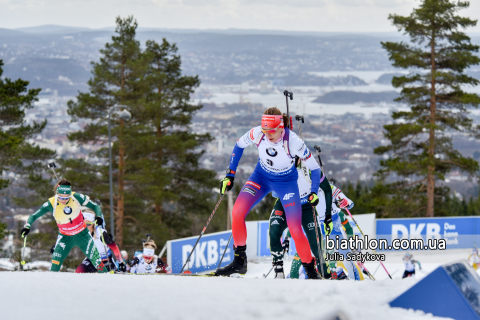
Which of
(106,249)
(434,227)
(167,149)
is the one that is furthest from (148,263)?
(167,149)

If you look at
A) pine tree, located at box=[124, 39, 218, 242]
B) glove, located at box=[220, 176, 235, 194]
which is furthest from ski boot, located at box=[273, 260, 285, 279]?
pine tree, located at box=[124, 39, 218, 242]

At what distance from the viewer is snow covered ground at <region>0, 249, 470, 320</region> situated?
241 centimetres

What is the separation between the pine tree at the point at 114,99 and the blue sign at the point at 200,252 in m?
11.5

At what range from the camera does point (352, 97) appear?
15938 cm

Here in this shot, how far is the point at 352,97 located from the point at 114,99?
14025cm

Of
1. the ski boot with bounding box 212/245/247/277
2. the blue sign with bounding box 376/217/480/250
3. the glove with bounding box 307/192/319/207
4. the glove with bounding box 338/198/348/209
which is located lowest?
the blue sign with bounding box 376/217/480/250

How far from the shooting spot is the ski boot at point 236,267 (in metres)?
5.58

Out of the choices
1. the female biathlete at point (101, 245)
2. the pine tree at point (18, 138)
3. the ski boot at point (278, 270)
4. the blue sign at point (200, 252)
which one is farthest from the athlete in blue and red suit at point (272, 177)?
the pine tree at point (18, 138)

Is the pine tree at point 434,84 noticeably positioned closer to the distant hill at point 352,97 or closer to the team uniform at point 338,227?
the team uniform at point 338,227

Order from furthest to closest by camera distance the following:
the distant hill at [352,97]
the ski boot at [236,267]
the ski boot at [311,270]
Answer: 1. the distant hill at [352,97]
2. the ski boot at [311,270]
3. the ski boot at [236,267]

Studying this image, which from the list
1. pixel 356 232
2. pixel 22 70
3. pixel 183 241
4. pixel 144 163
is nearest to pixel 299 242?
pixel 356 232

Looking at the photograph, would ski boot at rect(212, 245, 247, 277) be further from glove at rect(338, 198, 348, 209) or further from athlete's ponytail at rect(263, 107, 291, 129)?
glove at rect(338, 198, 348, 209)

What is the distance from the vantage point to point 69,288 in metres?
2.78

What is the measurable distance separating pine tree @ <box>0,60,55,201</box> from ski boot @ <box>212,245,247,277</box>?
53.2 feet
